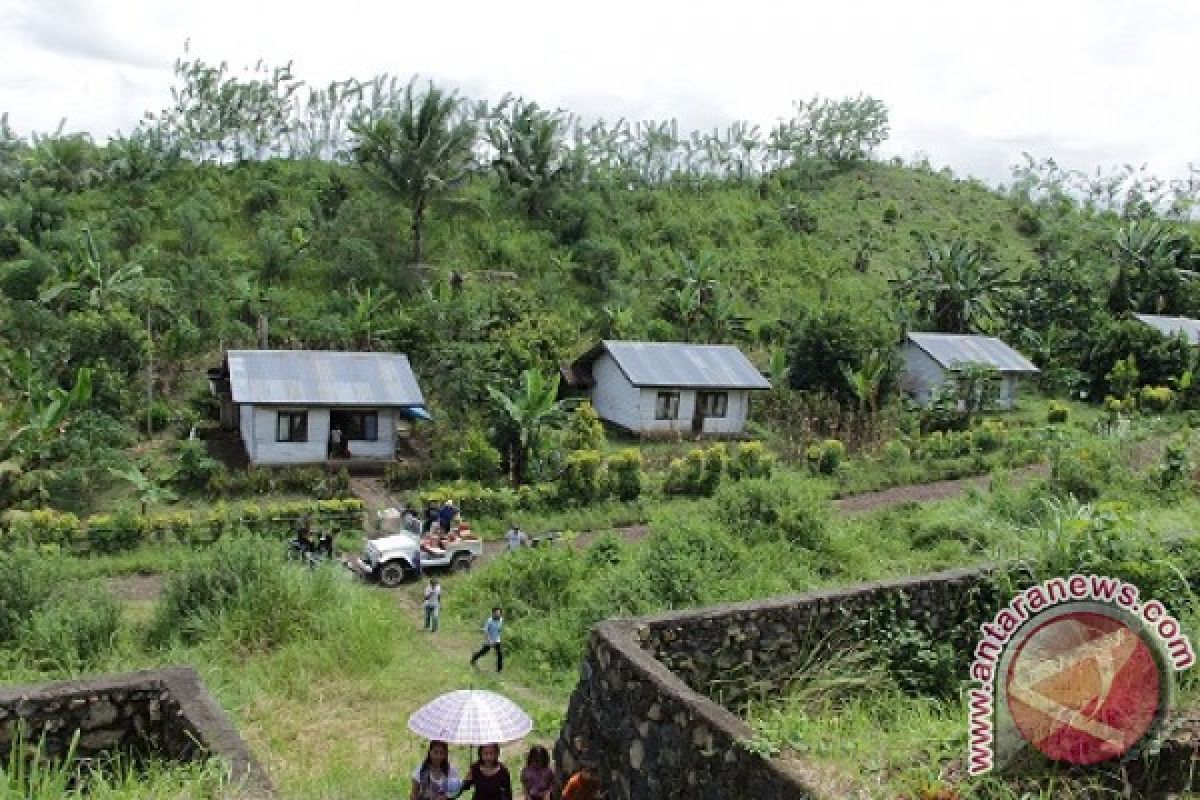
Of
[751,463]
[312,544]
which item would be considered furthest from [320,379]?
[751,463]

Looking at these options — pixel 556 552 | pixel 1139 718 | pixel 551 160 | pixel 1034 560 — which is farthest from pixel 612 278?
pixel 1139 718

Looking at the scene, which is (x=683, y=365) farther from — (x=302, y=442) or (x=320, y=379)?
(x=302, y=442)

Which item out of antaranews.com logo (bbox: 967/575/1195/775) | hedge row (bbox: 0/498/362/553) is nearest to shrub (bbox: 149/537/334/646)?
hedge row (bbox: 0/498/362/553)

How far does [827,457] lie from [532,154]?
2526 centimetres

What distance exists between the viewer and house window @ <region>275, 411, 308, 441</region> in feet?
82.3

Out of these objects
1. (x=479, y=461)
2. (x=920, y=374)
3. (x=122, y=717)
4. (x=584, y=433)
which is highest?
(x=920, y=374)

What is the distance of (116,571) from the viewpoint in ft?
60.1

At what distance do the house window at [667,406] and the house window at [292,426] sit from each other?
11.2 meters

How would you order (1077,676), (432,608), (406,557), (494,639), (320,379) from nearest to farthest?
(1077,676), (494,639), (432,608), (406,557), (320,379)

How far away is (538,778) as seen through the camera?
7293 mm

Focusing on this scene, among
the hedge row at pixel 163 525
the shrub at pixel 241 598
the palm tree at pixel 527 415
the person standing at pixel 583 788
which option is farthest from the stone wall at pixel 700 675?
A: the palm tree at pixel 527 415

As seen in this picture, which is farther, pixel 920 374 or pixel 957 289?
pixel 957 289

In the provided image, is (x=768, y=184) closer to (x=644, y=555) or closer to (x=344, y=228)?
(x=344, y=228)

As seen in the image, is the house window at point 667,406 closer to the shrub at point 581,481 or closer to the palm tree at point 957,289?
the shrub at point 581,481
